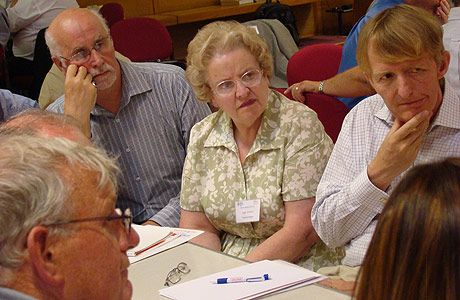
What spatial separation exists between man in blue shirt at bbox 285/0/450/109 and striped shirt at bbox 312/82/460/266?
83cm

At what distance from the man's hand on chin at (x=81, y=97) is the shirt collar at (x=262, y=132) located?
69cm

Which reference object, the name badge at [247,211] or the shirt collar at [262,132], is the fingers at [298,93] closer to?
the shirt collar at [262,132]

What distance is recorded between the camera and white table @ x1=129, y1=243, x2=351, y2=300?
1695 millimetres

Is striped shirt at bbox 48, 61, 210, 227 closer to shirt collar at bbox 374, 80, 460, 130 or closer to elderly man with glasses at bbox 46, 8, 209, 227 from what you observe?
elderly man with glasses at bbox 46, 8, 209, 227

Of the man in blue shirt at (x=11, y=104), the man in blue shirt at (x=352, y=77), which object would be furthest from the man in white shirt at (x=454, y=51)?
the man in blue shirt at (x=11, y=104)

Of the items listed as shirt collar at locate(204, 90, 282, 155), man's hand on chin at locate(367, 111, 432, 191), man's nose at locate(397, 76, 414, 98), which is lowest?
shirt collar at locate(204, 90, 282, 155)

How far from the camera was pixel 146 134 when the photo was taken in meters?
3.06

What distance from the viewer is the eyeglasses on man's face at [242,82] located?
8.20 feet

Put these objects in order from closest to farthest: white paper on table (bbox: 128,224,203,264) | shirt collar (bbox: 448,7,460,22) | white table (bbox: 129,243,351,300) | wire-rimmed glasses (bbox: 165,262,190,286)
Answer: white table (bbox: 129,243,351,300) < wire-rimmed glasses (bbox: 165,262,190,286) < white paper on table (bbox: 128,224,203,264) < shirt collar (bbox: 448,7,460,22)

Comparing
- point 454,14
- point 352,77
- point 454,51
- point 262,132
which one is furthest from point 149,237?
point 454,14

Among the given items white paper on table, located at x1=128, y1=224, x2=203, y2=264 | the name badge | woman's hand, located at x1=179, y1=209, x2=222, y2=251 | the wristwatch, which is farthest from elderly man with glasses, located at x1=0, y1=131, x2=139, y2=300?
the wristwatch

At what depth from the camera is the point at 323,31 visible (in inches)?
405

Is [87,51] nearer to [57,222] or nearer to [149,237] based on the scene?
[149,237]

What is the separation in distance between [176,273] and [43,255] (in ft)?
2.93
